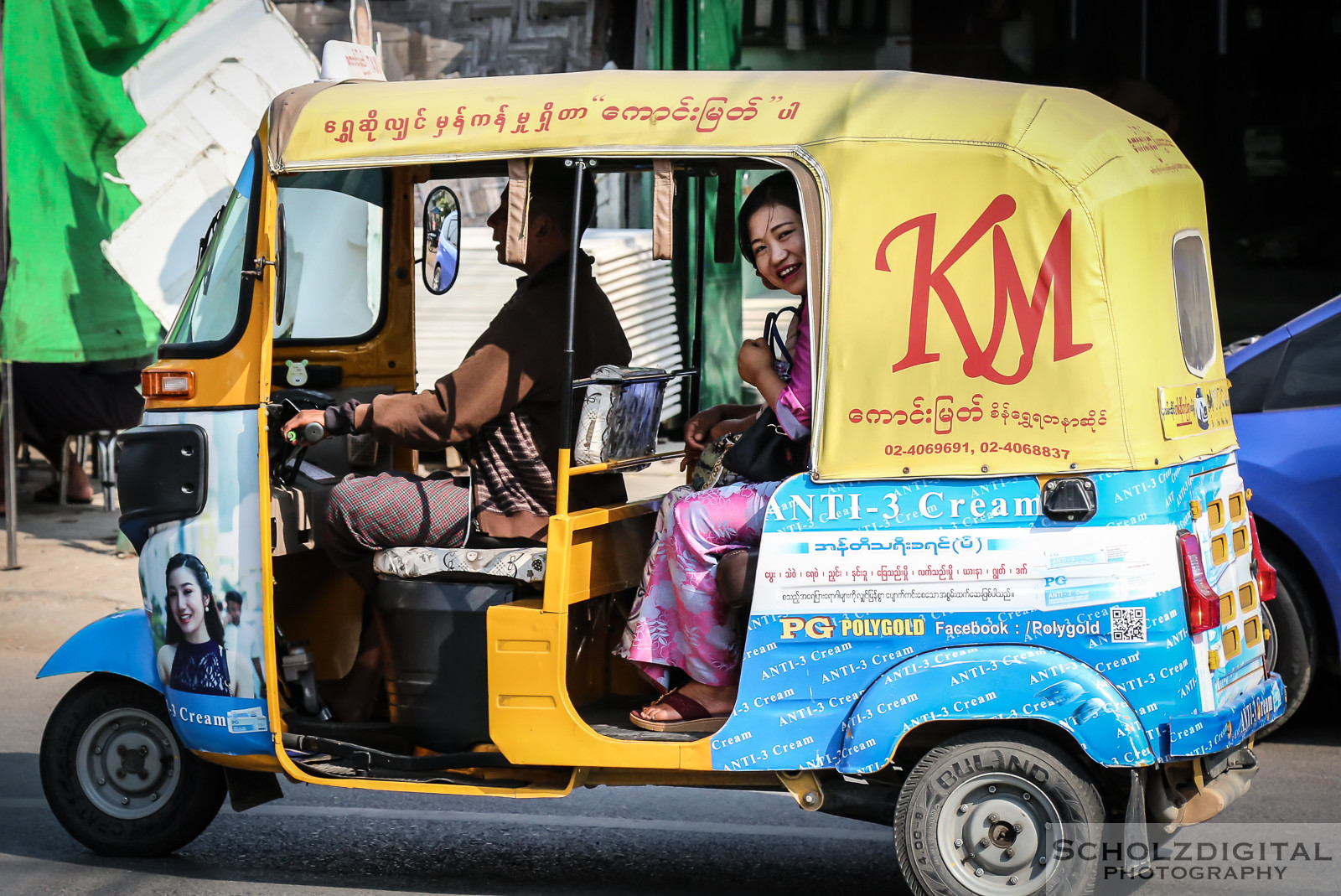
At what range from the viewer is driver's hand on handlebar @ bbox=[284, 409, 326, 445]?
4297 millimetres

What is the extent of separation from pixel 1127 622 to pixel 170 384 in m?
2.75

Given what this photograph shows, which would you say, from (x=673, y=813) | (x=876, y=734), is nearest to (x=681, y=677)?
(x=876, y=734)

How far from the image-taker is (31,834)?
4.95 meters

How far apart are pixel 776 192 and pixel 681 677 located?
141 centimetres

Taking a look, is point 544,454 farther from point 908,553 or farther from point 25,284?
point 25,284

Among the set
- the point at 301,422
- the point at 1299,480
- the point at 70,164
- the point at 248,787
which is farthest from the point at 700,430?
the point at 70,164

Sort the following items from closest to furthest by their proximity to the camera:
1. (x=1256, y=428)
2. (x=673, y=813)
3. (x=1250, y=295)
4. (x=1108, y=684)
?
(x=1108, y=684) < (x=673, y=813) < (x=1256, y=428) < (x=1250, y=295)

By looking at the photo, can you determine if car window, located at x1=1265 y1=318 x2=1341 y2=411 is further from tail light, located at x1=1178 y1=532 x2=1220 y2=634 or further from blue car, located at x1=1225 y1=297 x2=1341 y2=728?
tail light, located at x1=1178 y1=532 x2=1220 y2=634

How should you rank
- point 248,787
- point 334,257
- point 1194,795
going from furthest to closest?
point 334,257
point 248,787
point 1194,795

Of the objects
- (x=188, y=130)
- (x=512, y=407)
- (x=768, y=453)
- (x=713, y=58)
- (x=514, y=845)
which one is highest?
(x=713, y=58)

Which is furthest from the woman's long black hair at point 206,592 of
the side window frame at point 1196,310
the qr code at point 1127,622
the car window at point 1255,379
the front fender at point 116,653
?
the car window at point 1255,379

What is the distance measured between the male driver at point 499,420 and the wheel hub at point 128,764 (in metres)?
0.84

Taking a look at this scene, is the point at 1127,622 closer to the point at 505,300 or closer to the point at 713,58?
the point at 505,300

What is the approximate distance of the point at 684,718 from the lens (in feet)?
13.7
